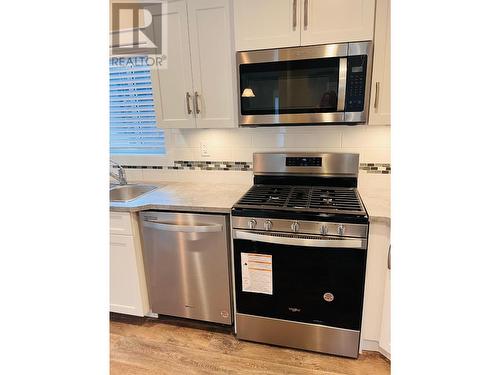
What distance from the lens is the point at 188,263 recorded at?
1792 millimetres

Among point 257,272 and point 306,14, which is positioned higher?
point 306,14

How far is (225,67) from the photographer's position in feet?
5.84

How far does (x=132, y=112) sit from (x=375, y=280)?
2.35 meters

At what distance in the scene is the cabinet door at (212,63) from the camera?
1724 mm

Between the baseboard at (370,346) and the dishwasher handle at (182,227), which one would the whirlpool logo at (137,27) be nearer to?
the dishwasher handle at (182,227)

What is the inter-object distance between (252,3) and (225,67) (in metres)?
0.39

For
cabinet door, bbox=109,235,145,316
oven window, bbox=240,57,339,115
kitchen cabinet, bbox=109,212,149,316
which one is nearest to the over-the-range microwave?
oven window, bbox=240,57,339,115

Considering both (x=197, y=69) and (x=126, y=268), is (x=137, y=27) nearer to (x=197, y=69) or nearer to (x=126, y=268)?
(x=197, y=69)

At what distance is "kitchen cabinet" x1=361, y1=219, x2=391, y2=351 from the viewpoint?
1.48 metres

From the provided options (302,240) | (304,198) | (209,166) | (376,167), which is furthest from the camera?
(209,166)

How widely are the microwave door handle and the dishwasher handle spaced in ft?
3.34

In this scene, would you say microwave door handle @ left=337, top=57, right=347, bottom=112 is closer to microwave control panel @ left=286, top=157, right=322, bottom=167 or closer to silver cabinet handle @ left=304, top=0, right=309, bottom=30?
silver cabinet handle @ left=304, top=0, right=309, bottom=30

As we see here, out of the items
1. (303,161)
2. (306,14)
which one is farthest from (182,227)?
(306,14)
